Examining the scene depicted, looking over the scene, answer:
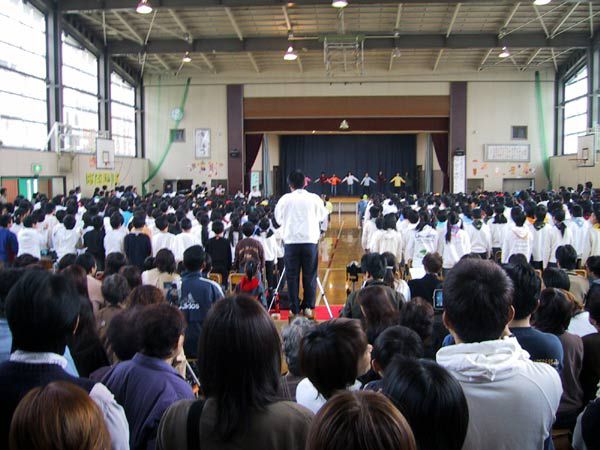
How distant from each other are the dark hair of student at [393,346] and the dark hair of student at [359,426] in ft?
3.97

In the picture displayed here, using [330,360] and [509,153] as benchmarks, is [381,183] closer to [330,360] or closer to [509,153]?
[509,153]

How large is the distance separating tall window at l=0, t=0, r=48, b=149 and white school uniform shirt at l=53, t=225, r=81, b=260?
7137mm

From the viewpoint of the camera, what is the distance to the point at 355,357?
202 cm

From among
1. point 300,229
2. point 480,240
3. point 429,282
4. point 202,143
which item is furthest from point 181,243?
point 202,143

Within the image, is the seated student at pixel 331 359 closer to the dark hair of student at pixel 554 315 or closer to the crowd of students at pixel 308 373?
the crowd of students at pixel 308 373

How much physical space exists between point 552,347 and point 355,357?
0.75 meters

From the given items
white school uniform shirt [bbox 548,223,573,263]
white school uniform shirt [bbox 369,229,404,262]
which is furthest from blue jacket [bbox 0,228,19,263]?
white school uniform shirt [bbox 548,223,573,263]

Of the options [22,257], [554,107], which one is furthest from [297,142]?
[22,257]

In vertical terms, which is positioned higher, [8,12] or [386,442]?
[8,12]

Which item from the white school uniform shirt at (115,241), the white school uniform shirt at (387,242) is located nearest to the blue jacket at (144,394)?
the white school uniform shirt at (115,241)

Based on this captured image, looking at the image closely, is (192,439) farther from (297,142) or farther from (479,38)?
(297,142)

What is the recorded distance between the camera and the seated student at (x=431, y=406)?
57.2 inches

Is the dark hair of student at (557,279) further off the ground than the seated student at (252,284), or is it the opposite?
the dark hair of student at (557,279)

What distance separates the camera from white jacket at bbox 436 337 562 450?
173 cm
